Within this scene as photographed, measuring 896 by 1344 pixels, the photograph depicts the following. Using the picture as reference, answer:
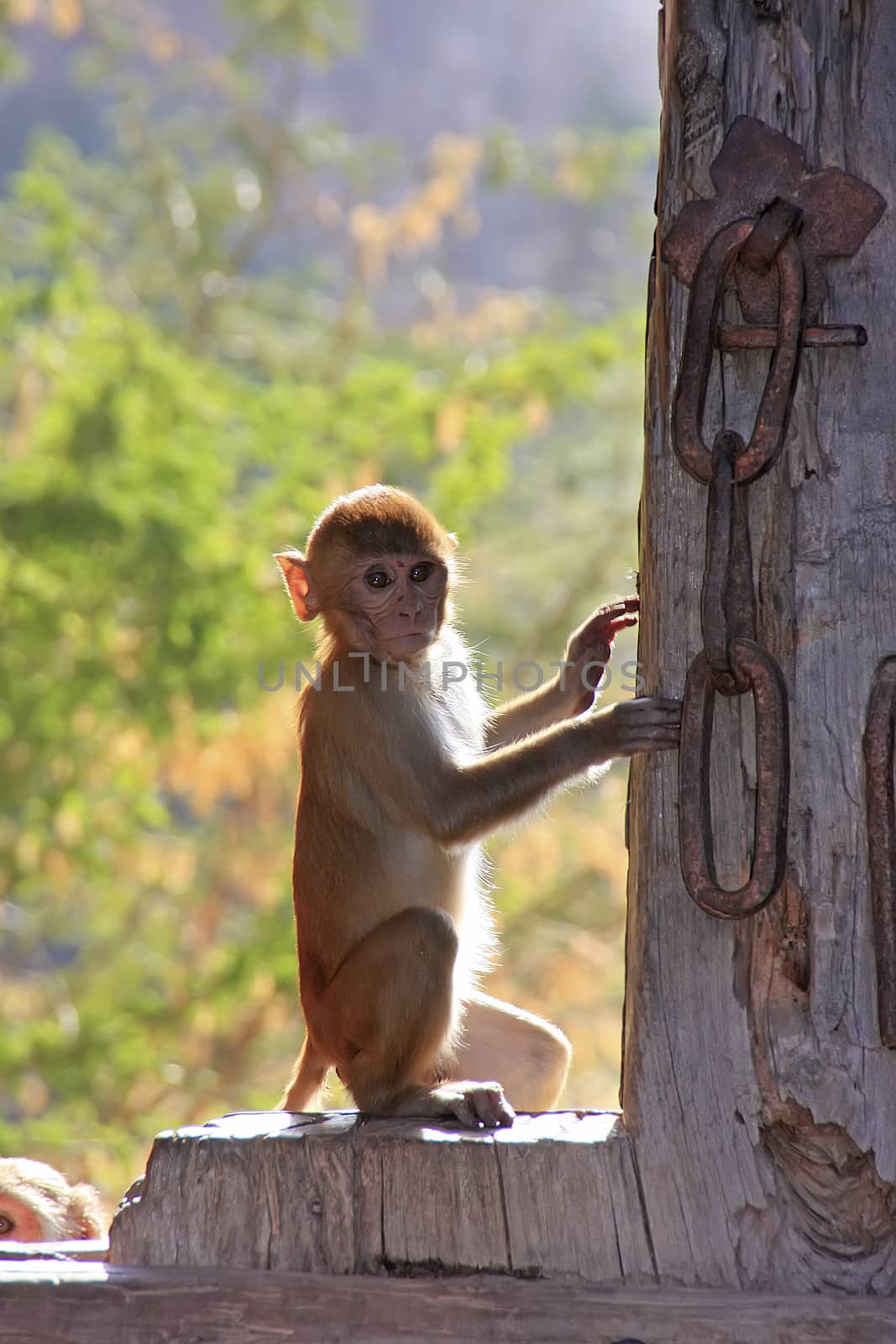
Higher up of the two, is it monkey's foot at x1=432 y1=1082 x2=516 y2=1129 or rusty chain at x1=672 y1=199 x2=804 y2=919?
rusty chain at x1=672 y1=199 x2=804 y2=919

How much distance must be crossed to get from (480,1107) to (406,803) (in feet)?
2.56

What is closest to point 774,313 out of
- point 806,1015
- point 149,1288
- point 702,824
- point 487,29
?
point 702,824

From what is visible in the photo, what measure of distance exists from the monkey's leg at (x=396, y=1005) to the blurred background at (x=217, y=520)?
548 cm

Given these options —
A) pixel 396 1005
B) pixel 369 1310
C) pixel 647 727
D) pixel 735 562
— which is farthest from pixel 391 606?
pixel 369 1310

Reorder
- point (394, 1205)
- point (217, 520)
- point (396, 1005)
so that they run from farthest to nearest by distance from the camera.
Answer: point (217, 520), point (396, 1005), point (394, 1205)

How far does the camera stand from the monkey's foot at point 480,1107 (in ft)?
6.30

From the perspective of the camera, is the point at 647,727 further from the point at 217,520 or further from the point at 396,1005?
the point at 217,520

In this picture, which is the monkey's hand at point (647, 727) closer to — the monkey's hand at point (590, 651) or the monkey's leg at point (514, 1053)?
the monkey's hand at point (590, 651)

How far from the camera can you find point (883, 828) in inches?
65.6

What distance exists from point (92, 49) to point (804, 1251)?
40.8ft

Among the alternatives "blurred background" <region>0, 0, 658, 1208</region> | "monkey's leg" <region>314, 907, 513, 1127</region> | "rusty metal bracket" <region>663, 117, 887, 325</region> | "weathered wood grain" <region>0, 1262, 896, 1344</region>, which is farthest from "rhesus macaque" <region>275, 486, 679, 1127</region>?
"blurred background" <region>0, 0, 658, 1208</region>

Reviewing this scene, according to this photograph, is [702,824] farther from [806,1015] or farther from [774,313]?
[774,313]

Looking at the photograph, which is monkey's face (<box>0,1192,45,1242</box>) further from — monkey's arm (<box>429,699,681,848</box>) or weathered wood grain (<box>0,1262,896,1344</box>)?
monkey's arm (<box>429,699,681,848</box>)

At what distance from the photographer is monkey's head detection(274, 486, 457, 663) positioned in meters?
2.81
